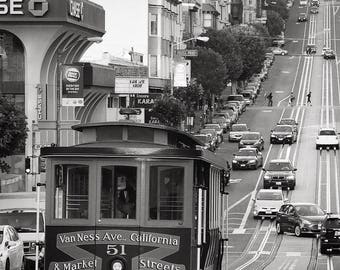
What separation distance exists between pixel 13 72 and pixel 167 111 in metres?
19.9

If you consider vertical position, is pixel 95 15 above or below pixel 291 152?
above

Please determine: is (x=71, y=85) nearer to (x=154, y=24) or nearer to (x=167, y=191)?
(x=167, y=191)

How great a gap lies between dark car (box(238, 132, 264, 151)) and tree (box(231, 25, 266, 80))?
154 ft

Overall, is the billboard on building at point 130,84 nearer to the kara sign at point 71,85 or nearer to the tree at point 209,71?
the kara sign at point 71,85

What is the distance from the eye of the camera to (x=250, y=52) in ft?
444

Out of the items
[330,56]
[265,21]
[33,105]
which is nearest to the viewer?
[33,105]

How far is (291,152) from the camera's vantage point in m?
84.2

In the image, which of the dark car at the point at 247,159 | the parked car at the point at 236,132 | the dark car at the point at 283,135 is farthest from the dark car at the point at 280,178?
the parked car at the point at 236,132

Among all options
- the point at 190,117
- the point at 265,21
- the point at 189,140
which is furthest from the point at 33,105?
the point at 265,21

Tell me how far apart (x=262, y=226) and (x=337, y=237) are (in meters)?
14.6

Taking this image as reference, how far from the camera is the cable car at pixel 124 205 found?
59.5 feet

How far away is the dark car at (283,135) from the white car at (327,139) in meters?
4.03

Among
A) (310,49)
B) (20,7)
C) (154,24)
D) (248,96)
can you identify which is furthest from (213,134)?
(310,49)

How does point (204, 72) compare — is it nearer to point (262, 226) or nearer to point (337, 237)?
point (262, 226)
